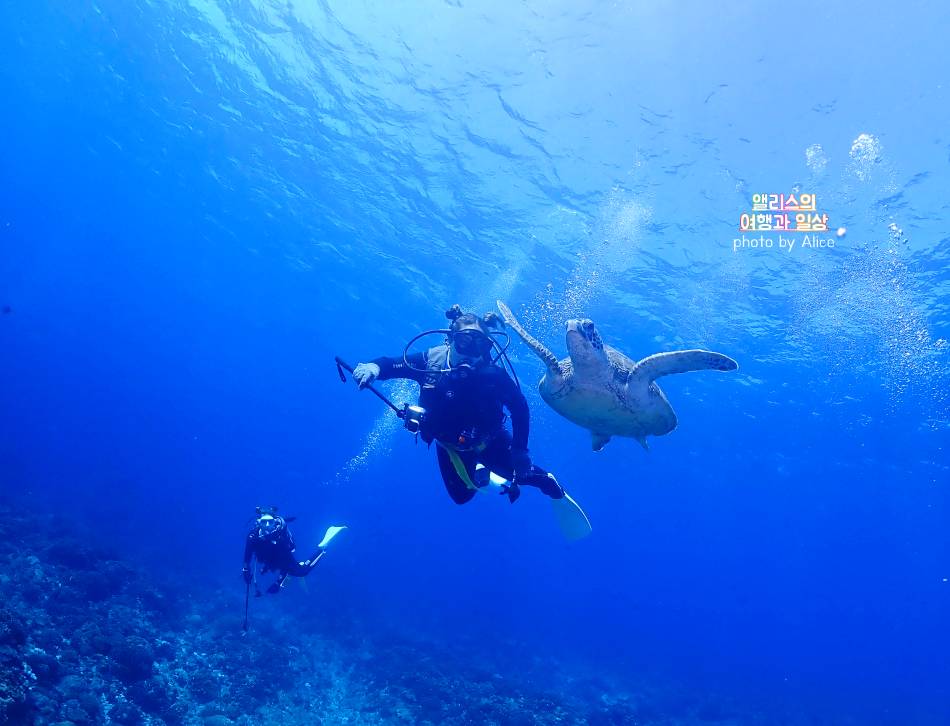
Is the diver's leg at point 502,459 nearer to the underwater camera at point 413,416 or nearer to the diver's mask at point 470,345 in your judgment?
the underwater camera at point 413,416

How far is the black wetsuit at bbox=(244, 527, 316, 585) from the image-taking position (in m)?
11.2

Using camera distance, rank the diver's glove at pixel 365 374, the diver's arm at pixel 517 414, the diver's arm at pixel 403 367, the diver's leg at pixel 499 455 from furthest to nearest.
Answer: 1. the diver's leg at pixel 499 455
2. the diver's arm at pixel 403 367
3. the diver's arm at pixel 517 414
4. the diver's glove at pixel 365 374

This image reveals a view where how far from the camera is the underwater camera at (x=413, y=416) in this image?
5887mm

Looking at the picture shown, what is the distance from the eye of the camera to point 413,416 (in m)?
5.94

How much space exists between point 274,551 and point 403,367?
747 centimetres

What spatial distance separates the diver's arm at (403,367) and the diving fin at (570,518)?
11.8ft

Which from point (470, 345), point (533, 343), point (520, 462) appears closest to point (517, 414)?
Answer: point (520, 462)

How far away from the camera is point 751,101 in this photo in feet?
40.5

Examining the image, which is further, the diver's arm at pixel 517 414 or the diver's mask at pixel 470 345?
the diver's arm at pixel 517 414

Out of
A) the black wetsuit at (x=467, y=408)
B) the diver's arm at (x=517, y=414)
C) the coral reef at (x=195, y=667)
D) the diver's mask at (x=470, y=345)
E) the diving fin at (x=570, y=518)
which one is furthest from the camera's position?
the coral reef at (x=195, y=667)

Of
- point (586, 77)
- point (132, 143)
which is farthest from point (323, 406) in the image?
point (586, 77)

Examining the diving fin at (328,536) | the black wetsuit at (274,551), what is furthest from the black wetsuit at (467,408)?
the diving fin at (328,536)

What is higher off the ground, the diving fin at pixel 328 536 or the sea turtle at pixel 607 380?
the sea turtle at pixel 607 380

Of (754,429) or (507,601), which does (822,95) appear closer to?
(754,429)
